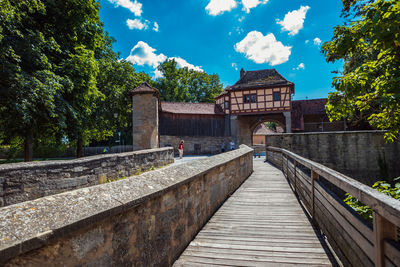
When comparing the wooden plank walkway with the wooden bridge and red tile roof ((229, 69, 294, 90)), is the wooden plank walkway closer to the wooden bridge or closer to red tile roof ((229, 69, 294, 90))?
the wooden bridge

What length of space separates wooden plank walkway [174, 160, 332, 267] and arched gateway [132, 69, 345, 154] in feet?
59.7

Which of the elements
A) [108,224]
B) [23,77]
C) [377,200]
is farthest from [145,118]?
[377,200]

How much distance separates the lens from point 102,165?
243 inches

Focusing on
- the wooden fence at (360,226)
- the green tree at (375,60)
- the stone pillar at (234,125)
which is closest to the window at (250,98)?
the stone pillar at (234,125)

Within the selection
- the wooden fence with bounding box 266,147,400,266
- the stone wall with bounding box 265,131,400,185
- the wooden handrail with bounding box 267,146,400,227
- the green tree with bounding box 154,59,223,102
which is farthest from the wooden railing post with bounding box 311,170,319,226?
the green tree with bounding box 154,59,223,102

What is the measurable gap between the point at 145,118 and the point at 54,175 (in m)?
13.2

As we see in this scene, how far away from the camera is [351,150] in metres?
14.5

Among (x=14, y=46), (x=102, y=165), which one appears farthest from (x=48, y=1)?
(x=102, y=165)

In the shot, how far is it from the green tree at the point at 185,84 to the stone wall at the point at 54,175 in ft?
95.0

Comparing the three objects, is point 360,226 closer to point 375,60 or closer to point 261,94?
point 375,60

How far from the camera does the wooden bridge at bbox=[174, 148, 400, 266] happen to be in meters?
1.50

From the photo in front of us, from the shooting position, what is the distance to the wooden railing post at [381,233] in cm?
146

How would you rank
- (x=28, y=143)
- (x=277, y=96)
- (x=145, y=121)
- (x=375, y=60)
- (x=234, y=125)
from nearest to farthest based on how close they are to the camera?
(x=375, y=60)
(x=28, y=143)
(x=145, y=121)
(x=277, y=96)
(x=234, y=125)

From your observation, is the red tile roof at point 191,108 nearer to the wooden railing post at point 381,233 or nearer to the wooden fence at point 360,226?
the wooden fence at point 360,226
